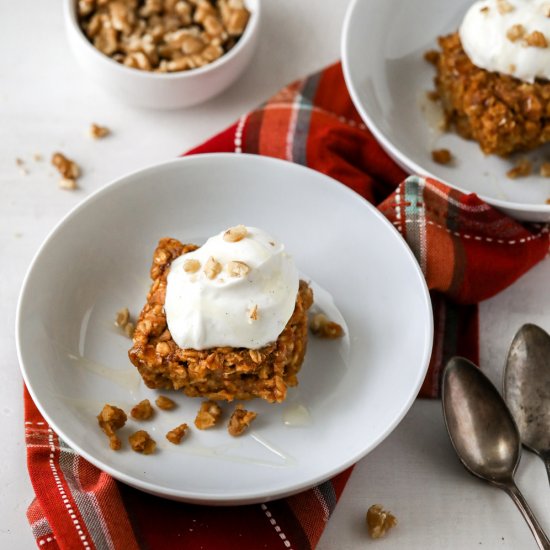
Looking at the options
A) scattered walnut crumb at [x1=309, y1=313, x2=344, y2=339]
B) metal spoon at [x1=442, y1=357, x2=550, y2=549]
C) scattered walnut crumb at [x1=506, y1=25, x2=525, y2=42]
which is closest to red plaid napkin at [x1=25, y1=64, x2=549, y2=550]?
metal spoon at [x1=442, y1=357, x2=550, y2=549]

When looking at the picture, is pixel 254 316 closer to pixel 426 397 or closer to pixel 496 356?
pixel 426 397

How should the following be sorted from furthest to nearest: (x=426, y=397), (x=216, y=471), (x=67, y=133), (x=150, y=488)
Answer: (x=67, y=133)
(x=426, y=397)
(x=216, y=471)
(x=150, y=488)

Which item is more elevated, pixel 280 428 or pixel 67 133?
pixel 67 133

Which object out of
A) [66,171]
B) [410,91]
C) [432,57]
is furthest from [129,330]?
[432,57]

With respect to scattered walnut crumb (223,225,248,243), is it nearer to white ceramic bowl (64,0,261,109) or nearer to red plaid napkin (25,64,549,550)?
red plaid napkin (25,64,549,550)

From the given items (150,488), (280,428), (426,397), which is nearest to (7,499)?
(150,488)

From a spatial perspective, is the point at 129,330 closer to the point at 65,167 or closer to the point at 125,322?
the point at 125,322

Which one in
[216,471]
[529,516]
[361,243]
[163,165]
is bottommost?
[529,516]
